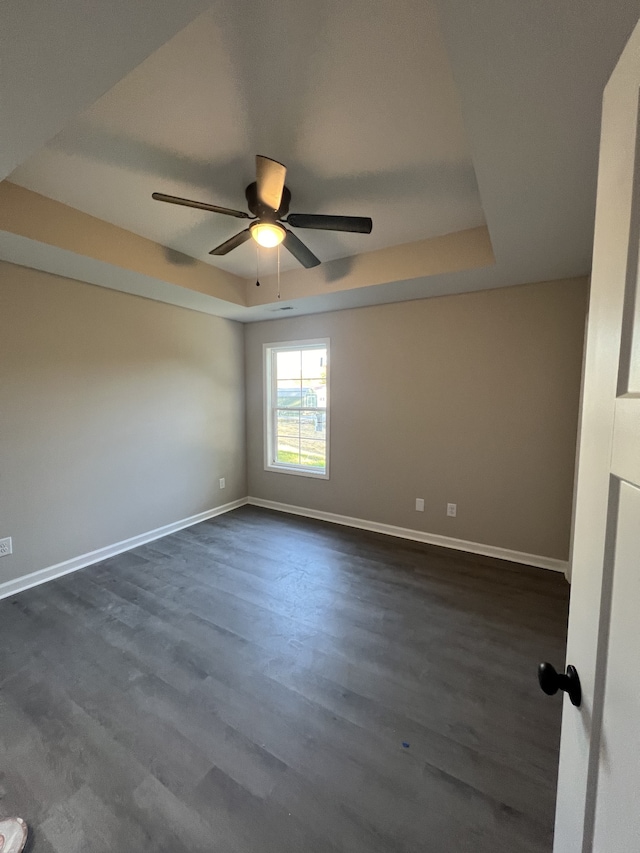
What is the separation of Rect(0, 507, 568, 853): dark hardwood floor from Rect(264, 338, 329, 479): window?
66.7 inches

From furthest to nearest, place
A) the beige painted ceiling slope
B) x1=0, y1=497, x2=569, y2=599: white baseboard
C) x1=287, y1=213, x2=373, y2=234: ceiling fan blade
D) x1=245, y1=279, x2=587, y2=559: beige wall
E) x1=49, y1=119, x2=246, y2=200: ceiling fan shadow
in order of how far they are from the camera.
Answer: x1=245, y1=279, x2=587, y2=559: beige wall → x1=0, y1=497, x2=569, y2=599: white baseboard → x1=287, y1=213, x2=373, y2=234: ceiling fan blade → x1=49, y1=119, x2=246, y2=200: ceiling fan shadow → the beige painted ceiling slope

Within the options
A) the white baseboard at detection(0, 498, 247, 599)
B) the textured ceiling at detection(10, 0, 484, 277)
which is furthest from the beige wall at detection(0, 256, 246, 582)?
the textured ceiling at detection(10, 0, 484, 277)

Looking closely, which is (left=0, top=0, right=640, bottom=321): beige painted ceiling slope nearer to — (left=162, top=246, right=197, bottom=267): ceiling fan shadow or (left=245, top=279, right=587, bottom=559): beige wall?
(left=162, top=246, right=197, bottom=267): ceiling fan shadow

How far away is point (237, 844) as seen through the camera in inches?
44.6

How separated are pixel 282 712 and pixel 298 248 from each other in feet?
8.41

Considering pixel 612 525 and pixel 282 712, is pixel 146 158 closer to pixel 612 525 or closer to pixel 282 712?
pixel 612 525

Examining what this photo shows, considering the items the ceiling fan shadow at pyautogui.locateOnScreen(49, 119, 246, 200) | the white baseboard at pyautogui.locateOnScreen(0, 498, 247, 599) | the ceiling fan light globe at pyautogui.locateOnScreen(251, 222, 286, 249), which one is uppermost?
the ceiling fan shadow at pyautogui.locateOnScreen(49, 119, 246, 200)

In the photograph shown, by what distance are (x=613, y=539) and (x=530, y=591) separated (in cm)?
252

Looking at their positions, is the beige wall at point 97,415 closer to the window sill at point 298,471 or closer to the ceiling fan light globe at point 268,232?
the window sill at point 298,471

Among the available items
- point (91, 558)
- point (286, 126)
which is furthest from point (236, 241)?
point (91, 558)

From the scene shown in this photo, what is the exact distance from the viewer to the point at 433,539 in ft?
11.2

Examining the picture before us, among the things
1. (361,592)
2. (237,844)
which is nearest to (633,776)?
(237,844)

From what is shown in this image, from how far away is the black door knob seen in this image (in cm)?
66

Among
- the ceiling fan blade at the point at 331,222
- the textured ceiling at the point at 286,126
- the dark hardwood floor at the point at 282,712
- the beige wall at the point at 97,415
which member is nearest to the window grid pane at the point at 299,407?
the beige wall at the point at 97,415
